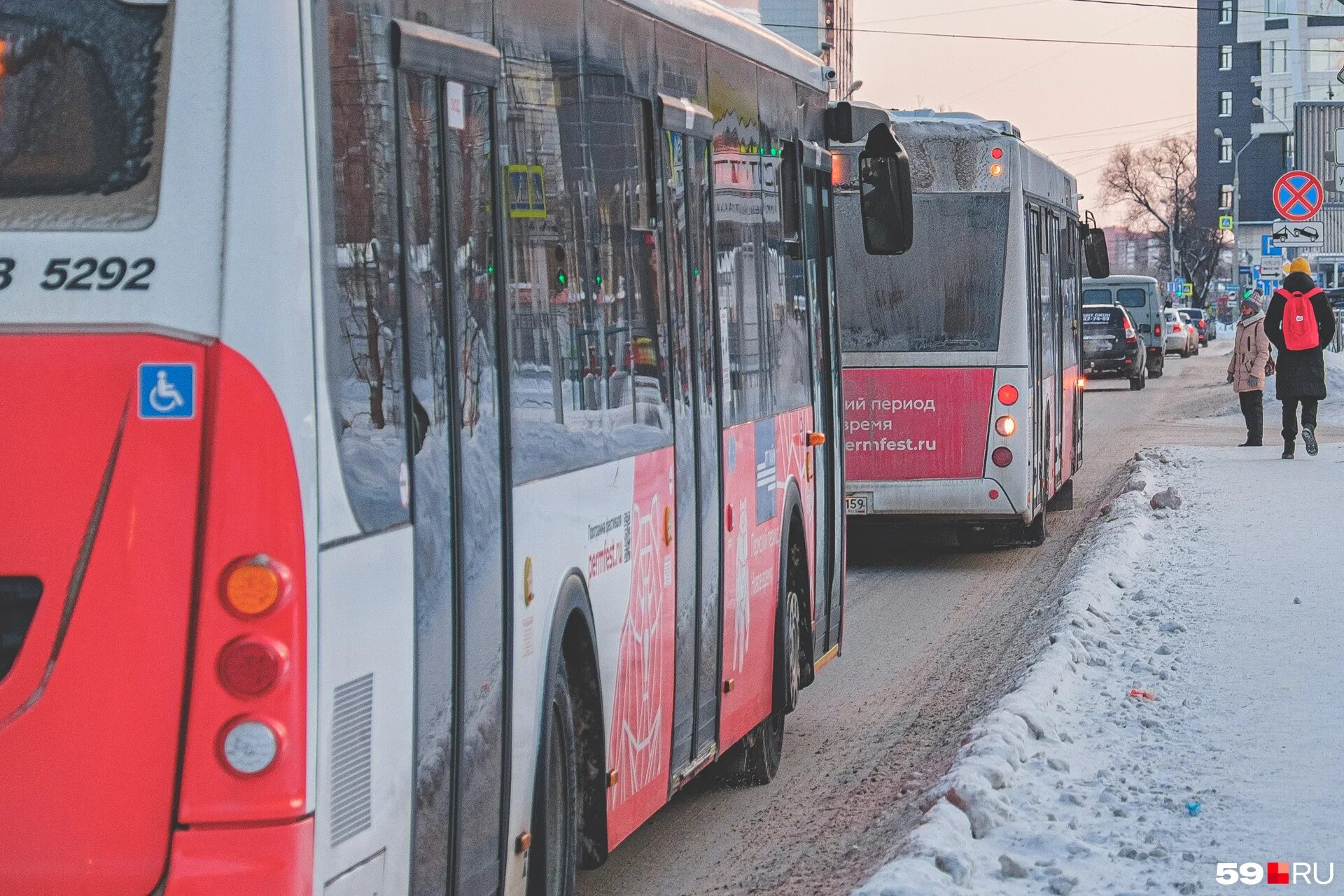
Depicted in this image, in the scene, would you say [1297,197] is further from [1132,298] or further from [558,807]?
[558,807]

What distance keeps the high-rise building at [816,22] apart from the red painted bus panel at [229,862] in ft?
312

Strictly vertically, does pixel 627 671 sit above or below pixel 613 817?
above

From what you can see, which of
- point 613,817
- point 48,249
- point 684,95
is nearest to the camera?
point 48,249

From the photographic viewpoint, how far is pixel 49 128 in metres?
3.75

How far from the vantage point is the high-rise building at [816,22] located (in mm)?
109875

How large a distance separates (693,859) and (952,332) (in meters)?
8.30

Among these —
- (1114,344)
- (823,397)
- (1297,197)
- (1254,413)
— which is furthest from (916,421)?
(1114,344)

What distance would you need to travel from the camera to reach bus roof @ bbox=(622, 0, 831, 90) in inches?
262

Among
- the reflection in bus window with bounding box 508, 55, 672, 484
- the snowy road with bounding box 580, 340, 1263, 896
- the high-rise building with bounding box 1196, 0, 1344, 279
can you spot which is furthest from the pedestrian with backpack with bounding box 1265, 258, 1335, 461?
the high-rise building with bounding box 1196, 0, 1344, 279

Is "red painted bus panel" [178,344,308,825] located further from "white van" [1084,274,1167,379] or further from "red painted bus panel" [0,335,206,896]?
"white van" [1084,274,1167,379]

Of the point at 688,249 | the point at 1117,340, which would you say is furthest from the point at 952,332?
the point at 1117,340

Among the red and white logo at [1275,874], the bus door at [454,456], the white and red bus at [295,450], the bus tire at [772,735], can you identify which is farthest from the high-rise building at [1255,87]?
the bus door at [454,456]

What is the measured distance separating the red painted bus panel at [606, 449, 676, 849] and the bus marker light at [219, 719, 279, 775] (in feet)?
7.28

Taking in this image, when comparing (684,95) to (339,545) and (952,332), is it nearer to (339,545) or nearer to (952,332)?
(339,545)
